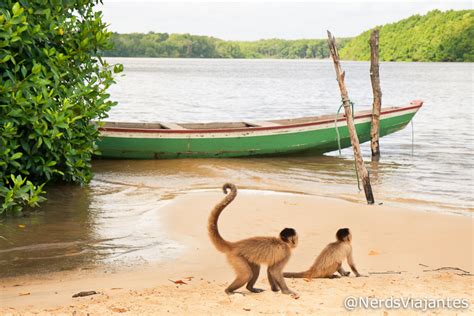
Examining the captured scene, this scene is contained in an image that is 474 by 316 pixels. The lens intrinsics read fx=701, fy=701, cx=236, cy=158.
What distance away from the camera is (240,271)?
5957 millimetres

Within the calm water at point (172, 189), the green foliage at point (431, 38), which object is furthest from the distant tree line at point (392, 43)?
the calm water at point (172, 189)

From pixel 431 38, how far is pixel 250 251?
414 feet

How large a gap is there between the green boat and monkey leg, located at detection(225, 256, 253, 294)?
9773 millimetres

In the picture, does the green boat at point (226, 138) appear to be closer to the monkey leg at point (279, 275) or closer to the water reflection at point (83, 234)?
the water reflection at point (83, 234)

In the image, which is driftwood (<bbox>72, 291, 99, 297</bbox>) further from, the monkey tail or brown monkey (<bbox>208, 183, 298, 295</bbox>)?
the monkey tail

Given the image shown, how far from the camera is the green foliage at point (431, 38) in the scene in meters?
117

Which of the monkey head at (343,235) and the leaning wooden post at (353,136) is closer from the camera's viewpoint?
the monkey head at (343,235)

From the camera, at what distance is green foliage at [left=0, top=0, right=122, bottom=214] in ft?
29.9

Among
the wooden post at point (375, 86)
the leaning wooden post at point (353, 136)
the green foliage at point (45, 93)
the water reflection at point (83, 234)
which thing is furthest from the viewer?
the wooden post at point (375, 86)

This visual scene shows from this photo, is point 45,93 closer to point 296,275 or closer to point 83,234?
point 83,234

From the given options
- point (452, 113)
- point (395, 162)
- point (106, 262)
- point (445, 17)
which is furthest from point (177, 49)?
point (106, 262)

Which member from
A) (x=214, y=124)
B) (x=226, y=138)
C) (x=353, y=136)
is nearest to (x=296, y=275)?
(x=353, y=136)

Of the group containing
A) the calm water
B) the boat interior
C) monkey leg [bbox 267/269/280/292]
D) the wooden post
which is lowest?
the calm water

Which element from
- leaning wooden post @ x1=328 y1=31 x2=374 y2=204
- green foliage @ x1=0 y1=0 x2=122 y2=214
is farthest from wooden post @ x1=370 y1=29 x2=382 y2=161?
green foliage @ x1=0 y1=0 x2=122 y2=214
